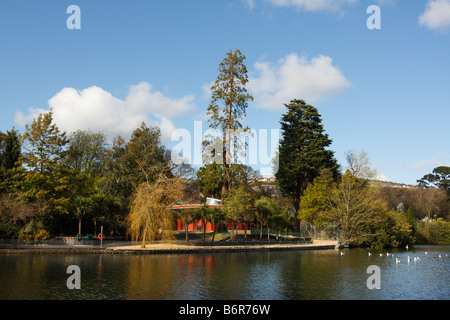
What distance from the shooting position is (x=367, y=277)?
22812mm

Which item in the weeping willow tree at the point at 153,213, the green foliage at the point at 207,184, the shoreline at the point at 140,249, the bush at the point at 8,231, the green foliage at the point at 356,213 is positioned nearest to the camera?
the shoreline at the point at 140,249

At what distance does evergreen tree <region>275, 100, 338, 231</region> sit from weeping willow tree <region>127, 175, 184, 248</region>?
925 inches

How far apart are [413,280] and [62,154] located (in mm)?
33737

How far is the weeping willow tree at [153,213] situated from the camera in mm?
34312

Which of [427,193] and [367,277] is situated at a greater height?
[427,193]

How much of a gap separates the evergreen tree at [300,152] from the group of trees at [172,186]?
152 mm

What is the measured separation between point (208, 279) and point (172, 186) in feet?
55.3

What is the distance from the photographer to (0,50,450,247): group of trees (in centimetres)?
3644

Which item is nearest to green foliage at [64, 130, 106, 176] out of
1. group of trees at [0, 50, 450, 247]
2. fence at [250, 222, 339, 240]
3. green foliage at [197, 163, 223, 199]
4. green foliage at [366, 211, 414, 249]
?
group of trees at [0, 50, 450, 247]

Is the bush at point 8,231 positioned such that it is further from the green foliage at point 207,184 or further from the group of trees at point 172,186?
the green foliage at point 207,184

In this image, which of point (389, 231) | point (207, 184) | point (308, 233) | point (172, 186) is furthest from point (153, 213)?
point (389, 231)

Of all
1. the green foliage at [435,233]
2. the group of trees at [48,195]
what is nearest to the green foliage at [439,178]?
the green foliage at [435,233]
